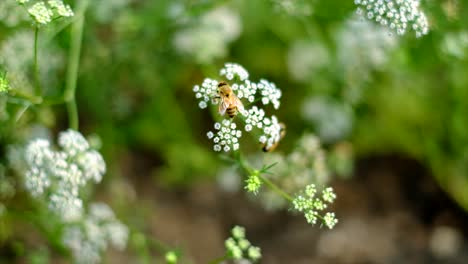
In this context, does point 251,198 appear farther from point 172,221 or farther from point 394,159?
point 394,159

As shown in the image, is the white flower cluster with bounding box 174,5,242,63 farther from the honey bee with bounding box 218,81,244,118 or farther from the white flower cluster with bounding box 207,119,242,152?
the white flower cluster with bounding box 207,119,242,152

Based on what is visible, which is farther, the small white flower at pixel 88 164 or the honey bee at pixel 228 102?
the small white flower at pixel 88 164

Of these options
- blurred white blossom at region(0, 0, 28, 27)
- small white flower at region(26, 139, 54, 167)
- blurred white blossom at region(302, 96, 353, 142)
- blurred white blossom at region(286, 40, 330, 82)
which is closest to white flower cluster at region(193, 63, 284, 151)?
small white flower at region(26, 139, 54, 167)

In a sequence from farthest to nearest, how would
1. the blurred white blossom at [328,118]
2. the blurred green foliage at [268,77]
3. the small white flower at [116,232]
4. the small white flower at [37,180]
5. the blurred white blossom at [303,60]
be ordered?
the blurred white blossom at [328,118] → the blurred white blossom at [303,60] → the blurred green foliage at [268,77] → the small white flower at [116,232] → the small white flower at [37,180]

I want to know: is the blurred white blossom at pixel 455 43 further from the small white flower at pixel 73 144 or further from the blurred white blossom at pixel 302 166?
the small white flower at pixel 73 144

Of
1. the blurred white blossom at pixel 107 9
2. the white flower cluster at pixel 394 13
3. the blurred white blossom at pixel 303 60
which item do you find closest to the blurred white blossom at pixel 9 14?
the blurred white blossom at pixel 107 9

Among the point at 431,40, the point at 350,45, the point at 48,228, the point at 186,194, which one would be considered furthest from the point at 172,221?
the point at 431,40

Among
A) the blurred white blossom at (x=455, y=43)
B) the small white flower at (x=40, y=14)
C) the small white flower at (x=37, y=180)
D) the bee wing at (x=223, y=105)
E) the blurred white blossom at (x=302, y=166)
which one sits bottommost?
the small white flower at (x=37, y=180)
